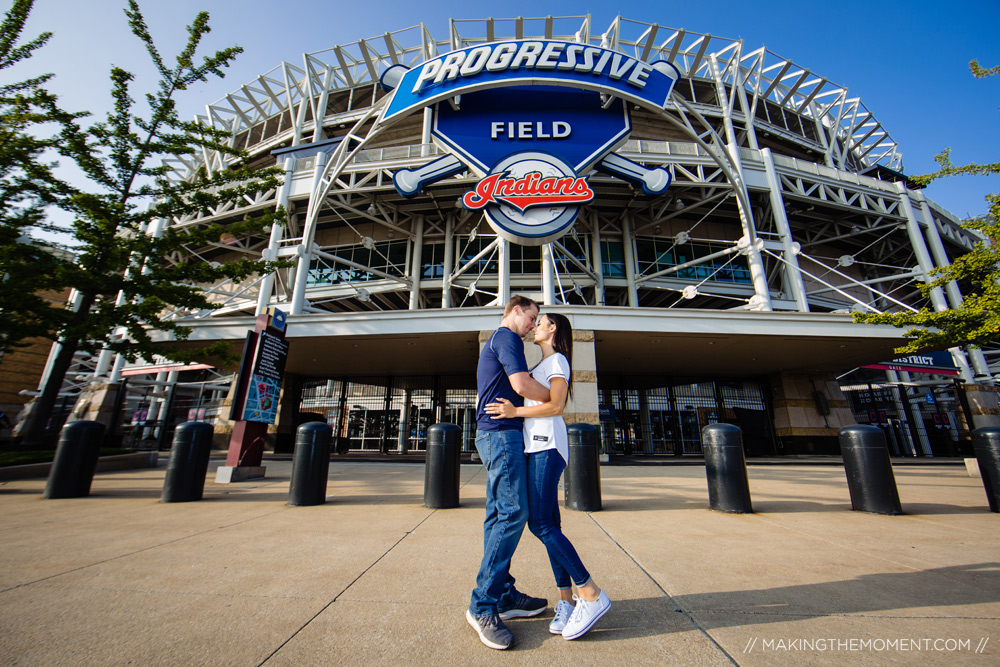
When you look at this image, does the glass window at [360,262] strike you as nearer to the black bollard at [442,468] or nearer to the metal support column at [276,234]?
the metal support column at [276,234]

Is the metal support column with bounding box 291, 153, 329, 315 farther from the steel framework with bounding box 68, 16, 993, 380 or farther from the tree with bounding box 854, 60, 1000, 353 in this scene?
the tree with bounding box 854, 60, 1000, 353

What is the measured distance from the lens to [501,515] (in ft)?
7.09

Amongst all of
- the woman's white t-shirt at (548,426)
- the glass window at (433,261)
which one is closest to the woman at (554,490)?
the woman's white t-shirt at (548,426)

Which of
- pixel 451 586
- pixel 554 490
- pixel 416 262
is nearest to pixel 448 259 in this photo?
pixel 416 262

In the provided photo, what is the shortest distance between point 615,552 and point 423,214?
2127 centimetres

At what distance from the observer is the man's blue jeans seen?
2.01m

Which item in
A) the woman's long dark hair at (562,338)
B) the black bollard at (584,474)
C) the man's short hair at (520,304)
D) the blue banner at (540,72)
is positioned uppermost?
the blue banner at (540,72)

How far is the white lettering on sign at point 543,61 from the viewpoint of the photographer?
13.1 metres

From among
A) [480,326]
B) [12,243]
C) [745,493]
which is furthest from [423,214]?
[745,493]

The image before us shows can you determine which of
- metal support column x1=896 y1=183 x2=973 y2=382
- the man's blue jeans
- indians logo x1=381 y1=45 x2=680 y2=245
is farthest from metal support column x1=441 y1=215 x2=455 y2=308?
metal support column x1=896 y1=183 x2=973 y2=382

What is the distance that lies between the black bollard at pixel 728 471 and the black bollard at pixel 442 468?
327cm

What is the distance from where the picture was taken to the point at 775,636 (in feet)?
6.40

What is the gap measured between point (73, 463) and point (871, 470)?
10.9 m

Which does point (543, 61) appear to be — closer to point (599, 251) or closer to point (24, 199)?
point (599, 251)
